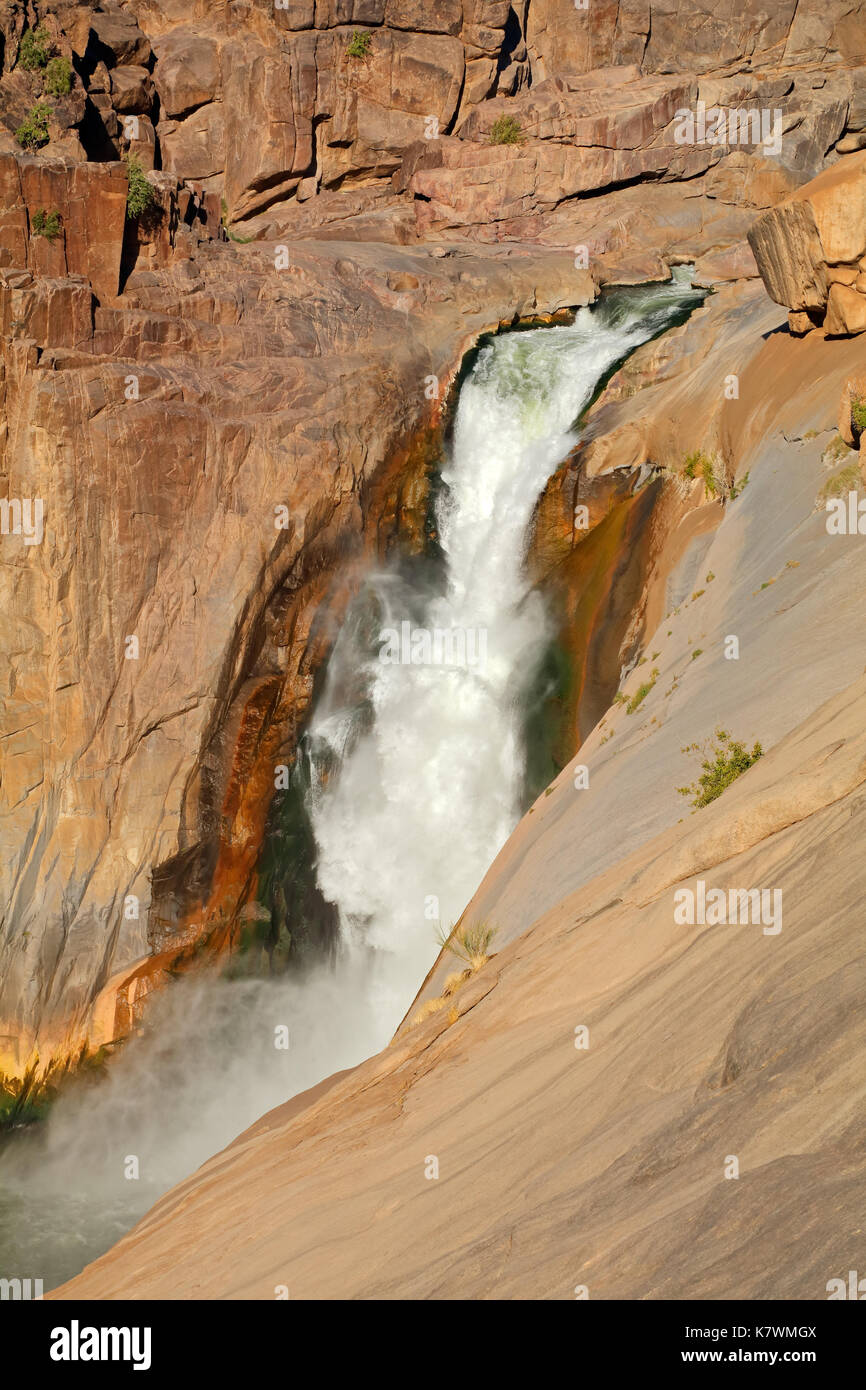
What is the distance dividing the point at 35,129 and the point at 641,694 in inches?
598

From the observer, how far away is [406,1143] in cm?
914

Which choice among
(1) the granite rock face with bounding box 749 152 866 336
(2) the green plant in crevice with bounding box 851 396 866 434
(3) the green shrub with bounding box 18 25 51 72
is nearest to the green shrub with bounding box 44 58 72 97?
(3) the green shrub with bounding box 18 25 51 72

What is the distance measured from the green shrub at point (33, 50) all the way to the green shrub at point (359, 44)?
1058 cm

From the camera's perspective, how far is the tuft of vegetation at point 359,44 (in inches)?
1240

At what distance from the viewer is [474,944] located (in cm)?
1273

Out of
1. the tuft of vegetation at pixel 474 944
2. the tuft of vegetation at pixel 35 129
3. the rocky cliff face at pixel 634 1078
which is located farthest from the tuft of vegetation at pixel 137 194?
the tuft of vegetation at pixel 474 944

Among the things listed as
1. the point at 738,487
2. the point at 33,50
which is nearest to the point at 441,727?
the point at 738,487

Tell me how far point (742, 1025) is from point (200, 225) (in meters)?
19.1

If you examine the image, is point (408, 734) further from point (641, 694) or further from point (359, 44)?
point (359, 44)

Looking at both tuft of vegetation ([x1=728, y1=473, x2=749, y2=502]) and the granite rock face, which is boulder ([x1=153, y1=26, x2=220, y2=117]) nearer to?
the granite rock face

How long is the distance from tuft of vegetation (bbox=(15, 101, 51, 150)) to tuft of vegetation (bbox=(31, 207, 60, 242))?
13.1 ft

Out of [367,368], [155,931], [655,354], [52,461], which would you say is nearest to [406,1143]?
[155,931]

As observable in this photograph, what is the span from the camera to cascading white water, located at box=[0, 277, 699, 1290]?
17.7 m
